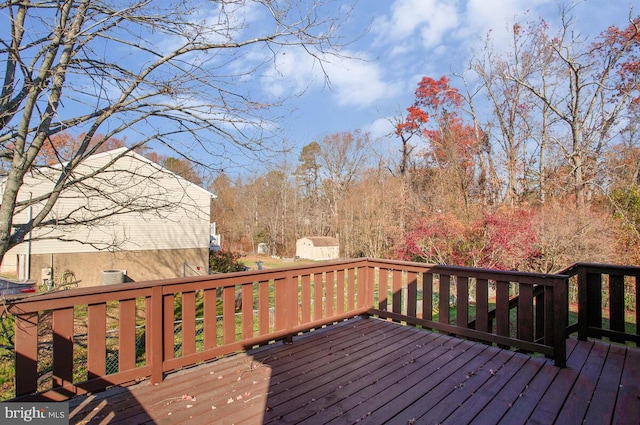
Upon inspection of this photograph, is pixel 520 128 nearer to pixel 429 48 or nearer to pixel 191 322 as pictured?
pixel 429 48

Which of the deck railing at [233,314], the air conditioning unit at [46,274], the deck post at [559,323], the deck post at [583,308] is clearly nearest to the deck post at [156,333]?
the deck railing at [233,314]

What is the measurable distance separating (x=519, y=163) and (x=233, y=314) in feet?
42.8

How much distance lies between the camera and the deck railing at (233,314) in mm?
2148

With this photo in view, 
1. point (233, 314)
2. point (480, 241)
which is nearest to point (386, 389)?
point (233, 314)

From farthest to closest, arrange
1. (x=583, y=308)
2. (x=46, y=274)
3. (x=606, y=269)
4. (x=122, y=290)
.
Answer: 1. (x=46, y=274)
2. (x=583, y=308)
3. (x=606, y=269)
4. (x=122, y=290)

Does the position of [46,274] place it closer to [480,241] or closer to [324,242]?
[480,241]

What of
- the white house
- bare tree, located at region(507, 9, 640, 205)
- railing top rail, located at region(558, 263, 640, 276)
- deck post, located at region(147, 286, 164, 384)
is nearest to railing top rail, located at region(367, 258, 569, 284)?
railing top rail, located at region(558, 263, 640, 276)

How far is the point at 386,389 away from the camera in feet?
8.20

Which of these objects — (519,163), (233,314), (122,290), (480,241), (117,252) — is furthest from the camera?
(519,163)

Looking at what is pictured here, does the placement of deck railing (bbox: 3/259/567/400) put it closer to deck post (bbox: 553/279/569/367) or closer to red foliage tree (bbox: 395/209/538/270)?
deck post (bbox: 553/279/569/367)

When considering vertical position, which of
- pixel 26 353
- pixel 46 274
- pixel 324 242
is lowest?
pixel 46 274

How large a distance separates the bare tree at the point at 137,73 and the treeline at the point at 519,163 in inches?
91.4

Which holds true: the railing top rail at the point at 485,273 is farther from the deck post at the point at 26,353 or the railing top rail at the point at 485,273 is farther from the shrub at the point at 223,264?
the shrub at the point at 223,264

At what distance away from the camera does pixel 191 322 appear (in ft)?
9.27
